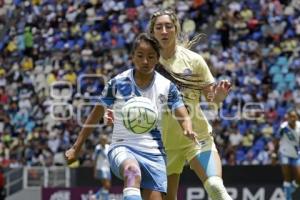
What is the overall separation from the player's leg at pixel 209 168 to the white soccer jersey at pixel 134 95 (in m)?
1.09

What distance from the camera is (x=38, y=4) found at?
94.9ft

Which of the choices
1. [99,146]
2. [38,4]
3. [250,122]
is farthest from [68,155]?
[38,4]

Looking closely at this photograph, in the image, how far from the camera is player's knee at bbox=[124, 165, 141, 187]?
6.65 metres

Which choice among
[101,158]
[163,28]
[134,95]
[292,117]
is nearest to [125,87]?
[134,95]

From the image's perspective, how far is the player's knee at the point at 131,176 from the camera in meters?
6.65

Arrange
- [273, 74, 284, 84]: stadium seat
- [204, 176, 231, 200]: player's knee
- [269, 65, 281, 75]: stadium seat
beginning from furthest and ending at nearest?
[269, 65, 281, 75]: stadium seat → [273, 74, 284, 84]: stadium seat → [204, 176, 231, 200]: player's knee

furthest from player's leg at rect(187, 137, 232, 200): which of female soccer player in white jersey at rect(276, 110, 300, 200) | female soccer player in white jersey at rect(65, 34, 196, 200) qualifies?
female soccer player in white jersey at rect(276, 110, 300, 200)

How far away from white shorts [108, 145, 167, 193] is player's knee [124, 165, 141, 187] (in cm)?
18

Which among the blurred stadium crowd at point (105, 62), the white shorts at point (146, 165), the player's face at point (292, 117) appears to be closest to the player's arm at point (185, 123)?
the white shorts at point (146, 165)

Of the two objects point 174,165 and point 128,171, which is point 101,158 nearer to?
point 174,165

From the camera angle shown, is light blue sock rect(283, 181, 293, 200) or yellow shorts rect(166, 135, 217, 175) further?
light blue sock rect(283, 181, 293, 200)

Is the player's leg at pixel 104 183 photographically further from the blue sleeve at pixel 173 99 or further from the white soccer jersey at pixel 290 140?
the blue sleeve at pixel 173 99

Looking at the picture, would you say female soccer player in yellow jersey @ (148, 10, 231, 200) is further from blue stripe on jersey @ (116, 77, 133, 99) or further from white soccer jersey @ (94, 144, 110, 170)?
white soccer jersey @ (94, 144, 110, 170)

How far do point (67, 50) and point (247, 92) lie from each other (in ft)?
21.6
